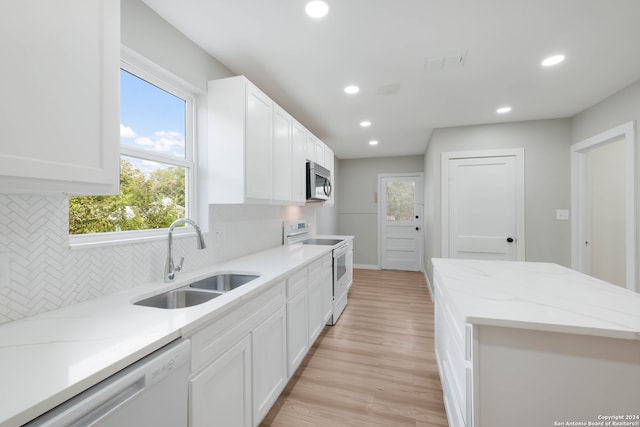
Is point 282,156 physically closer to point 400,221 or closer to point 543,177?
point 543,177

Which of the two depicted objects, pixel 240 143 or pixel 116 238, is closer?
pixel 116 238

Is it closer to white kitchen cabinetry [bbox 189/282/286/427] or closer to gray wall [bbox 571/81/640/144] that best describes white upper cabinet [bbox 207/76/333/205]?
white kitchen cabinetry [bbox 189/282/286/427]

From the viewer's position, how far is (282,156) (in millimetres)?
2615

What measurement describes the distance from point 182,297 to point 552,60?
314cm

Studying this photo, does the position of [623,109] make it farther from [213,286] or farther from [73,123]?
[73,123]

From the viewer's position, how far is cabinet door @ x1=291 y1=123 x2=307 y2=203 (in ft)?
9.48

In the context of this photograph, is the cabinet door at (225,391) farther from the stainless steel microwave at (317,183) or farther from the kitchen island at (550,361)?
the stainless steel microwave at (317,183)

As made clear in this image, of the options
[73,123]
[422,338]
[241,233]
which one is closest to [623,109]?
[422,338]

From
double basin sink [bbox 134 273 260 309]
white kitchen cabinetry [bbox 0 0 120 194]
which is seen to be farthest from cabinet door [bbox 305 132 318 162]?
white kitchen cabinetry [bbox 0 0 120 194]

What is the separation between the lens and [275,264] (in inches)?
83.6

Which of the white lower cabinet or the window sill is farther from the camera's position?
the window sill

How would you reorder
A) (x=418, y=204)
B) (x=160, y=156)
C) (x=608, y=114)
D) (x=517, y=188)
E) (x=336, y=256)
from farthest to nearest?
(x=418, y=204), (x=517, y=188), (x=336, y=256), (x=608, y=114), (x=160, y=156)

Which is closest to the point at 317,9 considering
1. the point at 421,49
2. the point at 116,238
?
the point at 421,49

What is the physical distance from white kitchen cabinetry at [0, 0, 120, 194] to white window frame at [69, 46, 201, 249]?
0.14m
